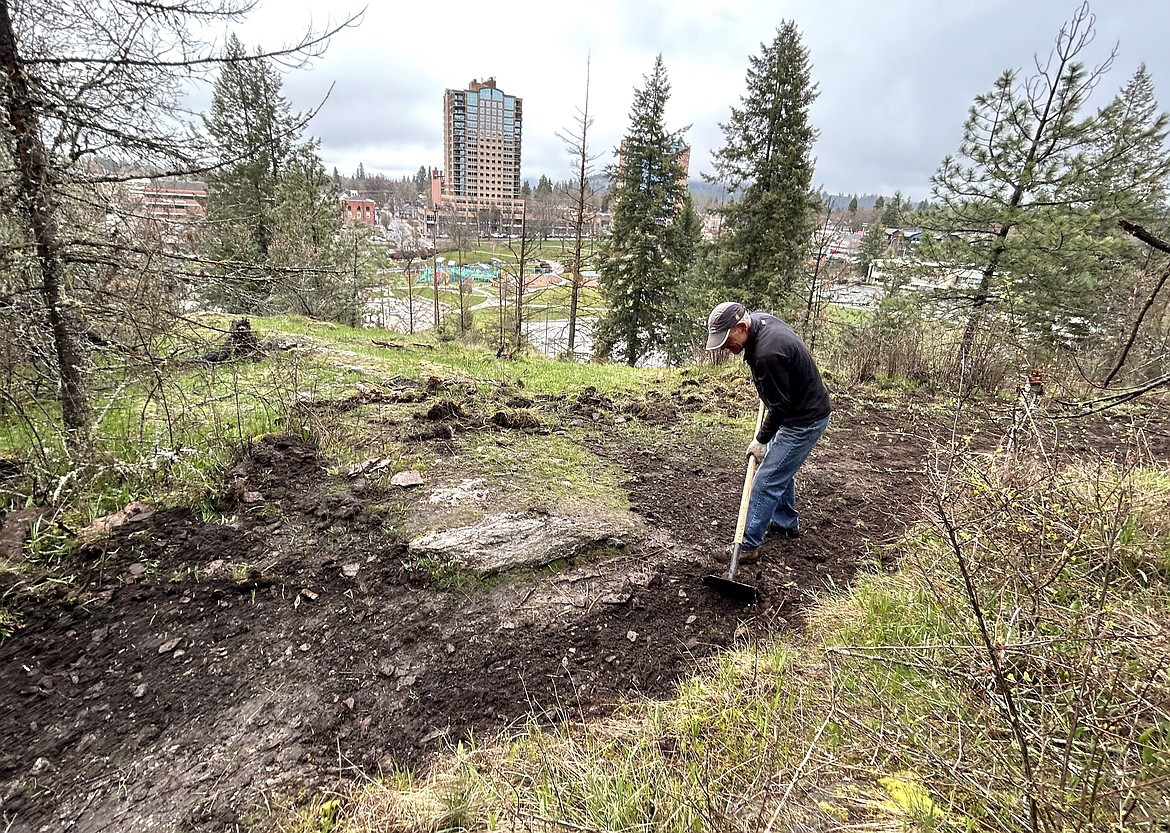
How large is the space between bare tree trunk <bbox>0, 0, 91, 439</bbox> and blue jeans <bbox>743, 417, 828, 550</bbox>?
4.48 metres

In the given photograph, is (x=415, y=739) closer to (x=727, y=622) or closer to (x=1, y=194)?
(x=727, y=622)

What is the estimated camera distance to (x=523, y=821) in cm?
158

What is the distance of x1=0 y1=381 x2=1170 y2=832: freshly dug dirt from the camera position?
1873mm

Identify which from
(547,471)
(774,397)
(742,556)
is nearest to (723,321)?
(774,397)

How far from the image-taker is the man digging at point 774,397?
3.27 m

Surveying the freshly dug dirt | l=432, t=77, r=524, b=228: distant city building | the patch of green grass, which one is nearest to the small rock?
the freshly dug dirt

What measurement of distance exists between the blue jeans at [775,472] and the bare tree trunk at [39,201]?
4478mm

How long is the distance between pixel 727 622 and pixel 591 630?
0.79 metres

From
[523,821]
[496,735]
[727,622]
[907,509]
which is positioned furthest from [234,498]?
[907,509]

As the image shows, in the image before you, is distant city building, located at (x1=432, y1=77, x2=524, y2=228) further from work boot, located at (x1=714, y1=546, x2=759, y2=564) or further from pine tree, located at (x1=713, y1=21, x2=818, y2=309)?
work boot, located at (x1=714, y1=546, x2=759, y2=564)

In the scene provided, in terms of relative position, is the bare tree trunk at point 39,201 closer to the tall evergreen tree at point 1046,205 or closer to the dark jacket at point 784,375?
the dark jacket at point 784,375

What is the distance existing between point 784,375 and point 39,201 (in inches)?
182

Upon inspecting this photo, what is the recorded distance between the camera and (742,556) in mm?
3438

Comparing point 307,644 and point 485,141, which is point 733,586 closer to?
point 307,644
